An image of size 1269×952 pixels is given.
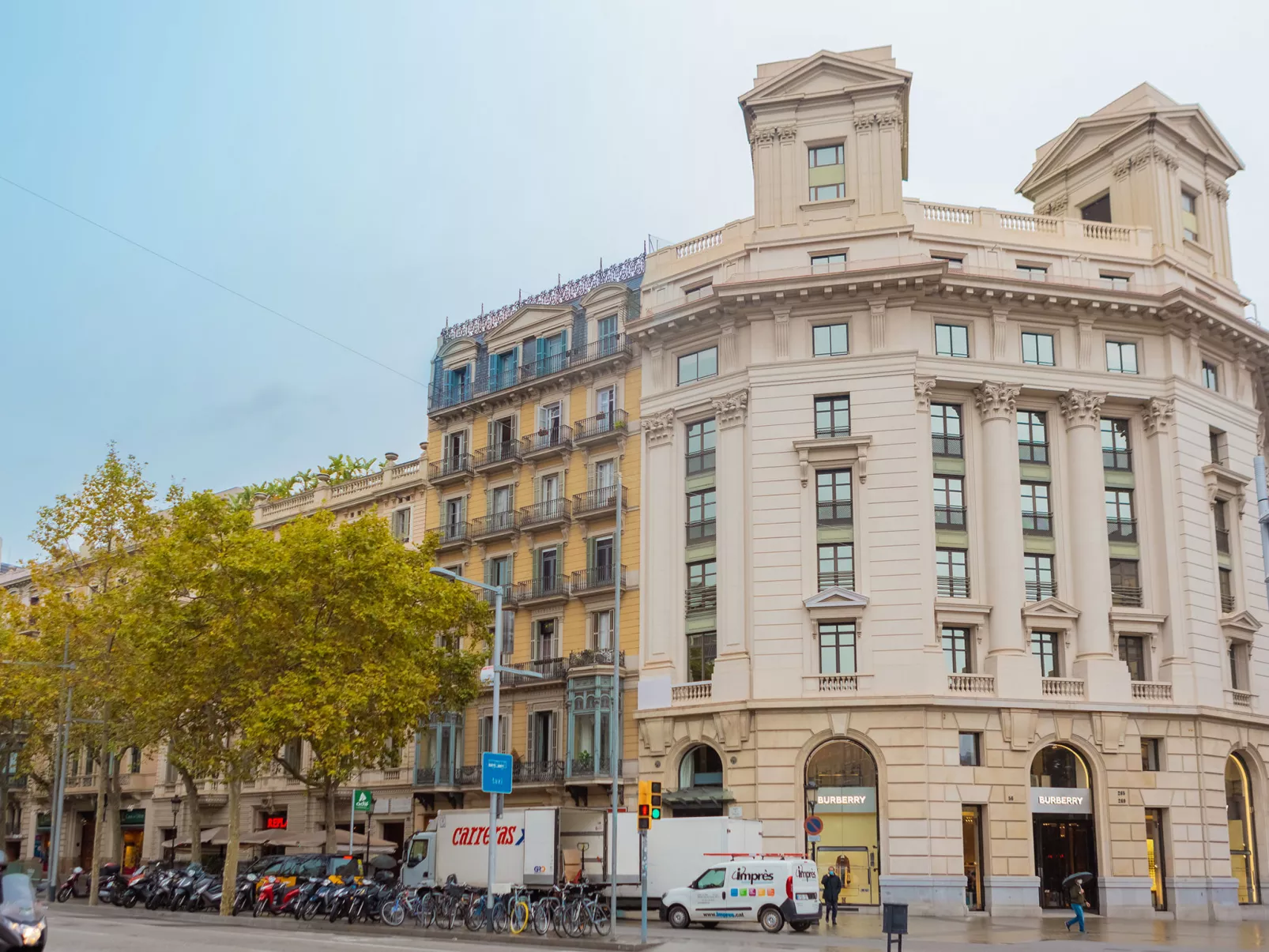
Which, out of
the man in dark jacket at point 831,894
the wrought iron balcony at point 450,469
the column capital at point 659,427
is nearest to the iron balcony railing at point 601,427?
the column capital at point 659,427

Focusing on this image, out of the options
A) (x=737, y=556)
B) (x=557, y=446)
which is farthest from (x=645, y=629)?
(x=557, y=446)

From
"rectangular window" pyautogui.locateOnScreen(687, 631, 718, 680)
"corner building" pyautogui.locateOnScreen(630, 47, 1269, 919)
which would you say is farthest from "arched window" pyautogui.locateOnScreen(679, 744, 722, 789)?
"rectangular window" pyautogui.locateOnScreen(687, 631, 718, 680)

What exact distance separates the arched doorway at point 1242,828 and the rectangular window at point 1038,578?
8.65 metres

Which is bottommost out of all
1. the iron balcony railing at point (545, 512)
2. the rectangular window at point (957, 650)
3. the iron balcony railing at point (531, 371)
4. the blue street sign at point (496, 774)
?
the blue street sign at point (496, 774)

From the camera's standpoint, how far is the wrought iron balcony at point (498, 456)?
55688mm

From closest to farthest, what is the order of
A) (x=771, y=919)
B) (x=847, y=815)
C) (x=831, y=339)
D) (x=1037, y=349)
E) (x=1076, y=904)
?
(x=771, y=919) < (x=1076, y=904) < (x=847, y=815) < (x=831, y=339) < (x=1037, y=349)

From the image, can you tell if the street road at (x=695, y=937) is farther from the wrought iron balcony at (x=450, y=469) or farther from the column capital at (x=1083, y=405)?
the wrought iron balcony at (x=450, y=469)

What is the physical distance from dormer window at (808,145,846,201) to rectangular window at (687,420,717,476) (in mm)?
9474

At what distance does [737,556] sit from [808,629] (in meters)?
3.84

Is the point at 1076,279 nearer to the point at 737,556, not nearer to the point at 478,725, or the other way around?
the point at 737,556

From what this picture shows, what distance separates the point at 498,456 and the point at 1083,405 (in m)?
24.5

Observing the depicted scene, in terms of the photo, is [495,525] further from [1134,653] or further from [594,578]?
[1134,653]

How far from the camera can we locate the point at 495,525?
5572cm

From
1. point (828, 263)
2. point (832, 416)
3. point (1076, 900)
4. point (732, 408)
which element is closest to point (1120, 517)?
point (832, 416)
